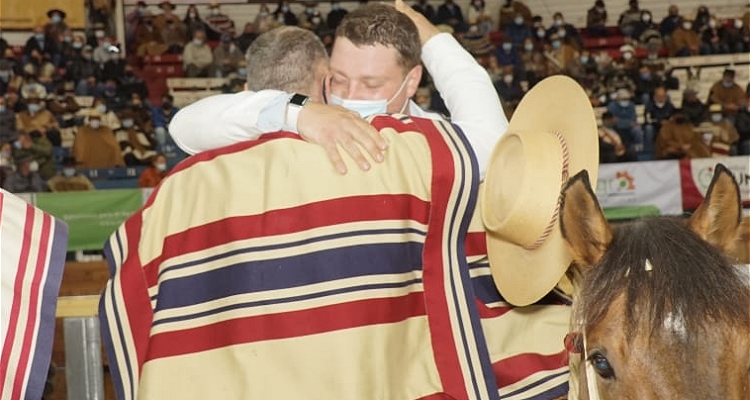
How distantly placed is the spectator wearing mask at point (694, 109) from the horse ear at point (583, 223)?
1247 centimetres

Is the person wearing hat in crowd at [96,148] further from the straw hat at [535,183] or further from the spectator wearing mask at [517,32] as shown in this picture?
the straw hat at [535,183]

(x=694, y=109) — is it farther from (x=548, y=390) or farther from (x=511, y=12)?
(x=548, y=390)

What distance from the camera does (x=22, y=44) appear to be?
14867 mm

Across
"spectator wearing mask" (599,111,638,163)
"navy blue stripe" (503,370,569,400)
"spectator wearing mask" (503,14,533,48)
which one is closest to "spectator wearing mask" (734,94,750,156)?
"spectator wearing mask" (599,111,638,163)

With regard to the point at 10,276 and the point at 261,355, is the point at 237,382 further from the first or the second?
the point at 10,276

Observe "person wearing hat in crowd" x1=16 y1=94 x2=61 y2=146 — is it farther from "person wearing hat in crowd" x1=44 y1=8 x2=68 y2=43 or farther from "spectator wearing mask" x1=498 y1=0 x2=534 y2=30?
"spectator wearing mask" x1=498 y1=0 x2=534 y2=30

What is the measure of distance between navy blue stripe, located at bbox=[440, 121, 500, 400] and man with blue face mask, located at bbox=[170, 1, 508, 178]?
85 mm

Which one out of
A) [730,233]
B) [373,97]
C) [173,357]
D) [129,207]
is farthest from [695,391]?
[129,207]

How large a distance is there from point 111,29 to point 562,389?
1370cm

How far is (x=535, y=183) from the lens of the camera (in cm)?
219

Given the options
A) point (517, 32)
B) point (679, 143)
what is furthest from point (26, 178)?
point (679, 143)

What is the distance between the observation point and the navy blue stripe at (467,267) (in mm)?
2303

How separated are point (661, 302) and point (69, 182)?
10689mm

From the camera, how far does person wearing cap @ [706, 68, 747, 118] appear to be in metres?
14.4
